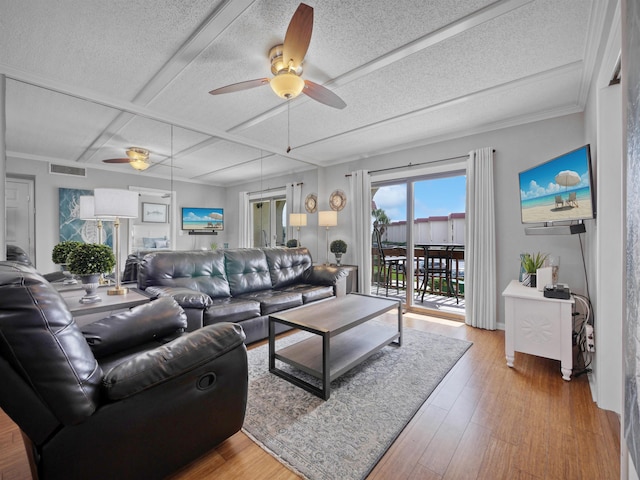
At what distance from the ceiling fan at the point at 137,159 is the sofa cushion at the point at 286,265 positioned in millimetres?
1783

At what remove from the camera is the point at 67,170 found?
2674 mm

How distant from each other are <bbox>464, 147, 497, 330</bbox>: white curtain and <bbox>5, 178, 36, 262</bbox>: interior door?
4618 mm

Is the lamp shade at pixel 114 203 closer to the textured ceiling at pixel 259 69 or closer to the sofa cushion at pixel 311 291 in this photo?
the textured ceiling at pixel 259 69

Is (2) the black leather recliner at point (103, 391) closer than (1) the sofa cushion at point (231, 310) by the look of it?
Yes

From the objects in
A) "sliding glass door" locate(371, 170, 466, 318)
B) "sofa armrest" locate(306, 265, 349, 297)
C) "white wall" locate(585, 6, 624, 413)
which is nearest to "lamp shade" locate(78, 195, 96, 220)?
"sofa armrest" locate(306, 265, 349, 297)

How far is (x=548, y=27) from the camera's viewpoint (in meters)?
1.82

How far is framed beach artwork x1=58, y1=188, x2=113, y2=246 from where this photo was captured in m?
2.61

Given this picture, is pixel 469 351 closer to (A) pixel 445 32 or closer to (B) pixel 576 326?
(B) pixel 576 326

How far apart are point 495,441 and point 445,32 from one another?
8.24 ft

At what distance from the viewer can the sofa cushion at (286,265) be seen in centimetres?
383

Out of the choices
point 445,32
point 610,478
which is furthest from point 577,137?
point 610,478

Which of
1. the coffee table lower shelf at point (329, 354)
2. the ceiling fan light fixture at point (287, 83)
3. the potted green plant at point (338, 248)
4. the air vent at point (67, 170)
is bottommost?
the coffee table lower shelf at point (329, 354)

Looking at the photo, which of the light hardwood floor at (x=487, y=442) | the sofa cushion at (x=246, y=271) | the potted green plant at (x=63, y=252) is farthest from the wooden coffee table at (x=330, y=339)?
the potted green plant at (x=63, y=252)

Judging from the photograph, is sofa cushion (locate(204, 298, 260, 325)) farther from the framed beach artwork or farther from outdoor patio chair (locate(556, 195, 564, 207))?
outdoor patio chair (locate(556, 195, 564, 207))
